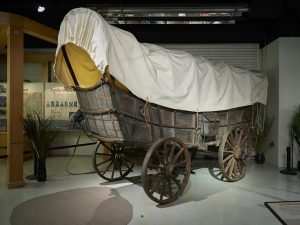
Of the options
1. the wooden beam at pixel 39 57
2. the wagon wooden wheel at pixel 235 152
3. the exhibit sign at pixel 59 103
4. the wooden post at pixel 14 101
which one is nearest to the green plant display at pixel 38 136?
the wooden post at pixel 14 101

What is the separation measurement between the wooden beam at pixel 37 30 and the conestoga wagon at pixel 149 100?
4.50 ft

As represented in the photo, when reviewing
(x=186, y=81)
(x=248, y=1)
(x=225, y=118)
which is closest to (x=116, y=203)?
(x=186, y=81)

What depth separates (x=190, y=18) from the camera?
6070 mm

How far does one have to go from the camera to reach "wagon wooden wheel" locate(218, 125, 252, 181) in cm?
465

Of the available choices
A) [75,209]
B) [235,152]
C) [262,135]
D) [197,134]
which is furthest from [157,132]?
[262,135]

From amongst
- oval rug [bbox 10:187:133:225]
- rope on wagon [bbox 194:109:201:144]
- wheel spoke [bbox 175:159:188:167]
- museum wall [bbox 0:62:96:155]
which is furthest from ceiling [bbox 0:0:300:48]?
oval rug [bbox 10:187:133:225]

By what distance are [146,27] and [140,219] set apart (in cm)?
510

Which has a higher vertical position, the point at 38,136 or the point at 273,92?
the point at 273,92

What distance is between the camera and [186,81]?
4156 millimetres

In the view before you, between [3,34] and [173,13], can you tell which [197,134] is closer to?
[173,13]

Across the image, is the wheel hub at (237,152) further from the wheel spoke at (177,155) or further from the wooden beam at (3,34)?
the wooden beam at (3,34)

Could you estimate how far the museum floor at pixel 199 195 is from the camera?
3.29m

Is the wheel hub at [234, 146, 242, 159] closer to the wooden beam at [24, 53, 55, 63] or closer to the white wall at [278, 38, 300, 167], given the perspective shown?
the white wall at [278, 38, 300, 167]

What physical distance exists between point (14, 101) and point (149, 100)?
7.71 feet
